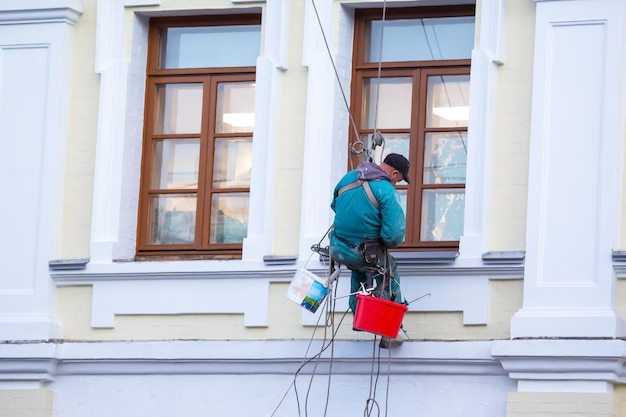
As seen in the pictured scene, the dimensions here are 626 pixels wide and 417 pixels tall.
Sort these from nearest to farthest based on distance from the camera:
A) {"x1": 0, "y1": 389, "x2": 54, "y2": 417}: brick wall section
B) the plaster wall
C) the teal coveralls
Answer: the teal coveralls
the plaster wall
{"x1": 0, "y1": 389, "x2": 54, "y2": 417}: brick wall section

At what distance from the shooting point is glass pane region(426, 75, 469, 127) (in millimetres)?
15859

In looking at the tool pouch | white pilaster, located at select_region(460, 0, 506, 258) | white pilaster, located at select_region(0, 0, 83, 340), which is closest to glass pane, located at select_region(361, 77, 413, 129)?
white pilaster, located at select_region(460, 0, 506, 258)

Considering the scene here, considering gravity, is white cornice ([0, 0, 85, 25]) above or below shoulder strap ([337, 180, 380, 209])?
above

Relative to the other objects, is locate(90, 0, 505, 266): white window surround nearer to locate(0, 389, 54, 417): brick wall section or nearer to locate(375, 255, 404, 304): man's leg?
locate(375, 255, 404, 304): man's leg

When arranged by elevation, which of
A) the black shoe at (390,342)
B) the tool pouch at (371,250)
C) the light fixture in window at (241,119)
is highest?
the light fixture in window at (241,119)

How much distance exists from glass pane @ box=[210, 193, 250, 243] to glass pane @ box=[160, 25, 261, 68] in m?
1.07

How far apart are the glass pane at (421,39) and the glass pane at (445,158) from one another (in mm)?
614

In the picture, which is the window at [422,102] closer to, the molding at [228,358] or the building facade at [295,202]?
the building facade at [295,202]

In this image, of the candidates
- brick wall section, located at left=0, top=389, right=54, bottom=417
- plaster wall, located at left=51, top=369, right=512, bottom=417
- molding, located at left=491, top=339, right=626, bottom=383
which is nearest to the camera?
molding, located at left=491, top=339, right=626, bottom=383

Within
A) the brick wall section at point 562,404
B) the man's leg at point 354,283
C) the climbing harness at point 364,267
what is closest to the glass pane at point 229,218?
the climbing harness at point 364,267

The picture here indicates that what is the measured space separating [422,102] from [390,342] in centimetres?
199

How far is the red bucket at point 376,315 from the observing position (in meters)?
14.5

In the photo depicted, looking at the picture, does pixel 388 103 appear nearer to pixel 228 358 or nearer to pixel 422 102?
pixel 422 102

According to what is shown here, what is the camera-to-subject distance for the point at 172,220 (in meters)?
16.5
